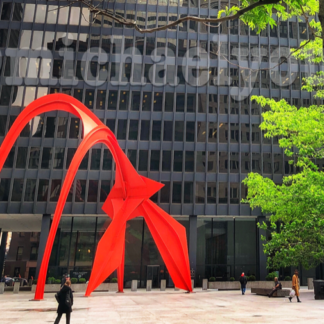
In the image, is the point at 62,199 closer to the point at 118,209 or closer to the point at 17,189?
the point at 118,209

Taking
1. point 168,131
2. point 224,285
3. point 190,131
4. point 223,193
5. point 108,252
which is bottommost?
point 224,285

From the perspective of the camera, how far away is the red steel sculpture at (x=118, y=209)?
17.8 m

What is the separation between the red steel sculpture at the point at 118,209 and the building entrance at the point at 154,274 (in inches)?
420

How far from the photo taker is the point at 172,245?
2044 cm

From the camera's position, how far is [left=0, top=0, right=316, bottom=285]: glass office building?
32.8 meters

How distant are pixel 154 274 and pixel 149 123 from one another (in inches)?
584

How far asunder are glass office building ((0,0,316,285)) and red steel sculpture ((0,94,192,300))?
11420 millimetres

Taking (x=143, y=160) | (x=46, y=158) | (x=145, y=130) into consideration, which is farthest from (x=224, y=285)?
(x=46, y=158)

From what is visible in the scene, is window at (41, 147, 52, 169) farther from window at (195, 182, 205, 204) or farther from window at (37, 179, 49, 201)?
window at (195, 182, 205, 204)

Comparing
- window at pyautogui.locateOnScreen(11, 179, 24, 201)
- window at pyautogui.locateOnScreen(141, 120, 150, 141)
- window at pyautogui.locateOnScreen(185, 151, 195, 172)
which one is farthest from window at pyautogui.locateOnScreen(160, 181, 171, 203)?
window at pyautogui.locateOnScreen(11, 179, 24, 201)

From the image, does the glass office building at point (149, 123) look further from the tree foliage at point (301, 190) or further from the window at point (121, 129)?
the tree foliage at point (301, 190)

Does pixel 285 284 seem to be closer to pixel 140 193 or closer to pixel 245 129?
pixel 245 129

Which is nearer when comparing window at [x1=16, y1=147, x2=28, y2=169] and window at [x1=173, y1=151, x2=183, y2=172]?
window at [x1=16, y1=147, x2=28, y2=169]

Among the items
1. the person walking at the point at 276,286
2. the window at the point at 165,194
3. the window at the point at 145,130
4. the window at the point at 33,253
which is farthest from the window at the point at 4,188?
the window at the point at 33,253
